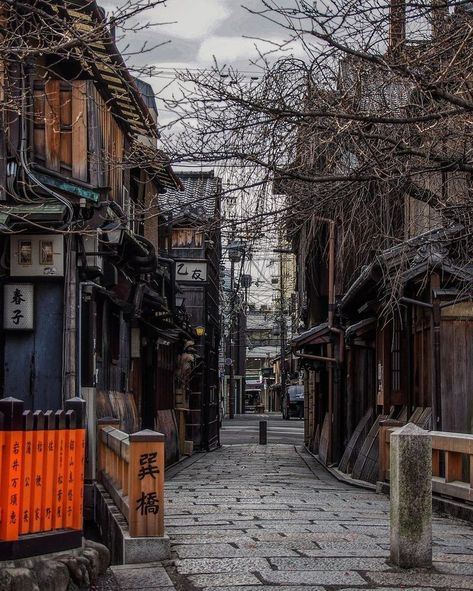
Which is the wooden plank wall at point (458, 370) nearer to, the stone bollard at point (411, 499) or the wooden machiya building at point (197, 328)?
the stone bollard at point (411, 499)

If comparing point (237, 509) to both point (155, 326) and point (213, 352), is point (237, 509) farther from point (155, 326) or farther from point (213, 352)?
point (213, 352)

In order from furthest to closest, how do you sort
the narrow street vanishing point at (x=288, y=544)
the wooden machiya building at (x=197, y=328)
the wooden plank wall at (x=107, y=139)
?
the wooden machiya building at (x=197, y=328), the wooden plank wall at (x=107, y=139), the narrow street vanishing point at (x=288, y=544)

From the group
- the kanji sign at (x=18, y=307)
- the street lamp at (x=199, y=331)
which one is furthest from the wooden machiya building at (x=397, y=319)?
the street lamp at (x=199, y=331)

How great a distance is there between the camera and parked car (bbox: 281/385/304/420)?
79.8 metres

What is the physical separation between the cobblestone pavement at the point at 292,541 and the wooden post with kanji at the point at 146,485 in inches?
16.6

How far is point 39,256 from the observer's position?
17109 millimetres

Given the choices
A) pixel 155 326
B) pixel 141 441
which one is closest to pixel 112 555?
pixel 141 441

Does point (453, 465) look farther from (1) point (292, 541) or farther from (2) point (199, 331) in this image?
(2) point (199, 331)

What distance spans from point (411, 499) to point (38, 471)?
344 centimetres

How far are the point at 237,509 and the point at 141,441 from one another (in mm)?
4778

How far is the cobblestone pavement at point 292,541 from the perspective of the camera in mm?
8594

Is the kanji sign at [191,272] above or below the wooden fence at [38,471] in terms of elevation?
above

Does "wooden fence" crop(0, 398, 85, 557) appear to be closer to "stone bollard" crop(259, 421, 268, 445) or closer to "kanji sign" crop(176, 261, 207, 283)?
"kanji sign" crop(176, 261, 207, 283)

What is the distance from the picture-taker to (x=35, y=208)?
15969mm
